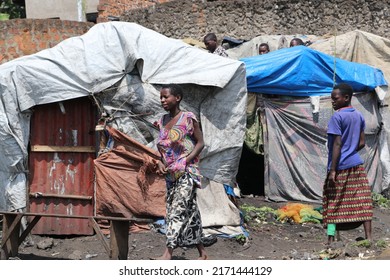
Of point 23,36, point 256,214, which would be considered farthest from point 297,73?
point 23,36

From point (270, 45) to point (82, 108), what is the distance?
5.61 meters

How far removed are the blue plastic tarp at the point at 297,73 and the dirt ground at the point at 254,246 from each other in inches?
76.7

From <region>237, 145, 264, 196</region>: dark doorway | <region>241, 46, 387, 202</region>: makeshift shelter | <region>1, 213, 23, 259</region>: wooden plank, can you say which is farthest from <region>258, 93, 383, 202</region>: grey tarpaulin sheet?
<region>1, 213, 23, 259</region>: wooden plank

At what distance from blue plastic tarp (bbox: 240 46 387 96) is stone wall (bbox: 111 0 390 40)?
157 inches

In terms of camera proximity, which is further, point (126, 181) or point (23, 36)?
point (23, 36)

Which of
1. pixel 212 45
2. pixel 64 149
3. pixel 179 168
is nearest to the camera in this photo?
pixel 179 168

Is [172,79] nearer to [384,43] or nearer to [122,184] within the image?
[122,184]

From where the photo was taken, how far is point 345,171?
7.41 m

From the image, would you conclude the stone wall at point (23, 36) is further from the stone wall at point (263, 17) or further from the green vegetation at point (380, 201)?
the green vegetation at point (380, 201)

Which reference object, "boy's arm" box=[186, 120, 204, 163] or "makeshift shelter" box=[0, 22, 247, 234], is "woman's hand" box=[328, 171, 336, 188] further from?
"makeshift shelter" box=[0, 22, 247, 234]

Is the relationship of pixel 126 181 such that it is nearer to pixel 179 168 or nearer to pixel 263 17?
pixel 179 168

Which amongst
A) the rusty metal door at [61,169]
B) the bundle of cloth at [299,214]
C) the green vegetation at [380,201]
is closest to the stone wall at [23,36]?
the rusty metal door at [61,169]

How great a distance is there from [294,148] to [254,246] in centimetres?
260

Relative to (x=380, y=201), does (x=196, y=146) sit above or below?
above
